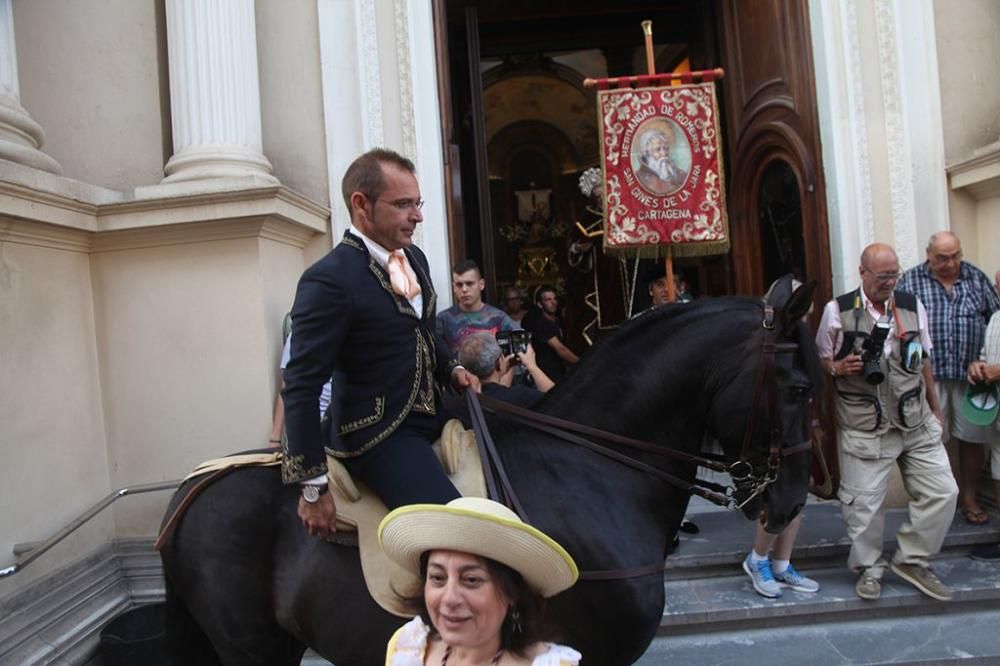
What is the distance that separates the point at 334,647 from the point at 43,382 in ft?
9.85

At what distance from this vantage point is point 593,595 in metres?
2.53

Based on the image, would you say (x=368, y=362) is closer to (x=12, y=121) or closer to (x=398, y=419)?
(x=398, y=419)

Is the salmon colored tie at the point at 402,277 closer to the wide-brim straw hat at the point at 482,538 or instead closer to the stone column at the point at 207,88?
the wide-brim straw hat at the point at 482,538

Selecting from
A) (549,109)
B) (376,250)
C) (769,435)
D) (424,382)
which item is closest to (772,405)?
(769,435)

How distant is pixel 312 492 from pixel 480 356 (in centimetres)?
136

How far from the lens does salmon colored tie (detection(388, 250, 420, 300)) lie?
269cm

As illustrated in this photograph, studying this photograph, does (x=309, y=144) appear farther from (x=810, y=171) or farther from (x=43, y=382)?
(x=810, y=171)

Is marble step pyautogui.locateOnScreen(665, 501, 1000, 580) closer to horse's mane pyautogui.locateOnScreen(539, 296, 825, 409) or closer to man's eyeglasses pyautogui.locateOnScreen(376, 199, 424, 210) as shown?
horse's mane pyautogui.locateOnScreen(539, 296, 825, 409)

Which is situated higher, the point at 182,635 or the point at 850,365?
the point at 850,365

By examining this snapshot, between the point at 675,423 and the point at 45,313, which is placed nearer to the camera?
the point at 675,423

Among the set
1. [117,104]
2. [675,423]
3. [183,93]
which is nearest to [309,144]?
[183,93]

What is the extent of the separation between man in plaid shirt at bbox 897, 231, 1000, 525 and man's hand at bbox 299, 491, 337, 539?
14.6 feet

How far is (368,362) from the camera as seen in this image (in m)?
2.67

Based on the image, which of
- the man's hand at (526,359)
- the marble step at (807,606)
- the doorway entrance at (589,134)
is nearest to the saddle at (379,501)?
the man's hand at (526,359)
